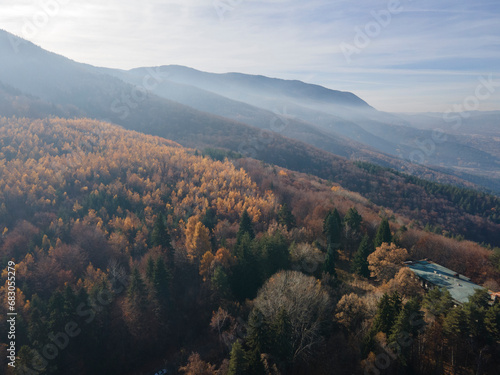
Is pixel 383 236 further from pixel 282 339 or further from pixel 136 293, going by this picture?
pixel 136 293

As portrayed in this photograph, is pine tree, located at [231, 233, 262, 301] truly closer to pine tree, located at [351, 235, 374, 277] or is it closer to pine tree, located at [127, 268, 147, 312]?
pine tree, located at [127, 268, 147, 312]


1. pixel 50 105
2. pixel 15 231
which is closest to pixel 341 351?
pixel 15 231

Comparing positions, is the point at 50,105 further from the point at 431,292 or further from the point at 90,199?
the point at 431,292

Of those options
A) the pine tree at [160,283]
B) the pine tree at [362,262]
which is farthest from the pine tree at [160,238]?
the pine tree at [362,262]

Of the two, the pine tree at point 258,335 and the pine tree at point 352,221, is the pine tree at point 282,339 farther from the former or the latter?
the pine tree at point 352,221

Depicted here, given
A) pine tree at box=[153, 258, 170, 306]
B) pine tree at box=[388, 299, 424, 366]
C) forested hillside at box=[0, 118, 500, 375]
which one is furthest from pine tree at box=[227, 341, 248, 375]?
pine tree at box=[153, 258, 170, 306]
